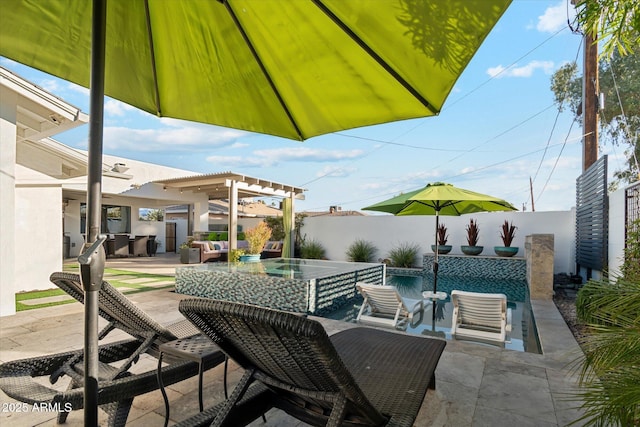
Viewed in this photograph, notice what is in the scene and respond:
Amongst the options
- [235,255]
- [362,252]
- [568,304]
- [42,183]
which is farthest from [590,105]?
[42,183]

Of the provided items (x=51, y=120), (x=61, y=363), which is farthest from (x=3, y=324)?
(x=51, y=120)

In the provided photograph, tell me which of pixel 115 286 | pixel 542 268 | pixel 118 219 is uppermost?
pixel 118 219

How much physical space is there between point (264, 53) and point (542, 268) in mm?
6968

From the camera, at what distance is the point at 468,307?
191 inches

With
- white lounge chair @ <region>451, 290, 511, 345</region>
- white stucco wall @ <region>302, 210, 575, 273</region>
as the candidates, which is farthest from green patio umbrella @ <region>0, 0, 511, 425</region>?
white stucco wall @ <region>302, 210, 575, 273</region>

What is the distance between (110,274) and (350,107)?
398 inches

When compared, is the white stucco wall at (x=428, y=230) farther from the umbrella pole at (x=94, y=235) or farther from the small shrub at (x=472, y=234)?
the umbrella pole at (x=94, y=235)

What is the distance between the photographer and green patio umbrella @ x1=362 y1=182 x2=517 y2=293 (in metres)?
6.16

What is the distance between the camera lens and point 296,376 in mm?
1481

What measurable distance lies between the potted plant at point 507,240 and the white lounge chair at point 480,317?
661cm

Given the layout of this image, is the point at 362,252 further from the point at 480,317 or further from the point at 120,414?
the point at 120,414

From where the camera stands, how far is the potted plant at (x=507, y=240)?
10.8 metres

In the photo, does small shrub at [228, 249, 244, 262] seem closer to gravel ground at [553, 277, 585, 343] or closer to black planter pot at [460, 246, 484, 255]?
black planter pot at [460, 246, 484, 255]

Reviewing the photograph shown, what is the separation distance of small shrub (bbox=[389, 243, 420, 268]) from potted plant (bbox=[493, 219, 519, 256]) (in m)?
2.89
